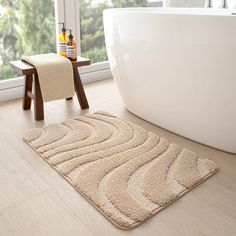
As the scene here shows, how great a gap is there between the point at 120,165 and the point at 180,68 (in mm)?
602

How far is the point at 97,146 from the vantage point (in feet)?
6.24

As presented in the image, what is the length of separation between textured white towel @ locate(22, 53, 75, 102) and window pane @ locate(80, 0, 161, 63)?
928 millimetres

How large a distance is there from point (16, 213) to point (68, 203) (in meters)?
0.21

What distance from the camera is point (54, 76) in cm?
218

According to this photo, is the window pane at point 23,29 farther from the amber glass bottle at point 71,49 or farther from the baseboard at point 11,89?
the amber glass bottle at point 71,49

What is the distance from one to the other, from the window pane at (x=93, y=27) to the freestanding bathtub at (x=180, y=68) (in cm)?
89

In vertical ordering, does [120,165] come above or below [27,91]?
below

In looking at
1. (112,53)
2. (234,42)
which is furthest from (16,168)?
(234,42)

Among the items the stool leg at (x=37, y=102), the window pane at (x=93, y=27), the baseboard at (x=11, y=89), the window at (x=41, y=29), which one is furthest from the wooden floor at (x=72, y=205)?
the window pane at (x=93, y=27)

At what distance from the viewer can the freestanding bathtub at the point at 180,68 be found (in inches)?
64.7

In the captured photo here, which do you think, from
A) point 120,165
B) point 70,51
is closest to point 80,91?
point 70,51

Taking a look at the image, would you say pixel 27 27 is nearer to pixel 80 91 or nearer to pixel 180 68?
pixel 80 91

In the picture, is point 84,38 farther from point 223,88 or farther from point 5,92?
point 223,88

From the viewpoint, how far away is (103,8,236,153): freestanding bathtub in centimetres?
164
